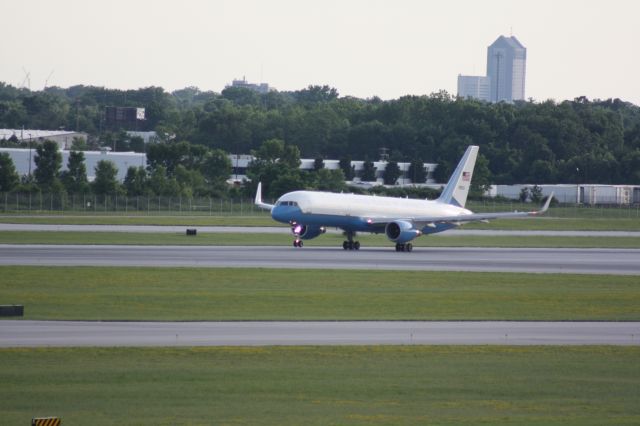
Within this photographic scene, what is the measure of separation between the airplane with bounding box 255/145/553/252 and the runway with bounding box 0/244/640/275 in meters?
1.37

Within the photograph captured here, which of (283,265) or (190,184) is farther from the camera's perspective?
(190,184)

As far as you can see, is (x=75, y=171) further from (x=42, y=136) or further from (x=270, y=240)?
(x=270, y=240)

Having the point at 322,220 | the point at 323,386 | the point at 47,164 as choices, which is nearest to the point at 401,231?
the point at 322,220

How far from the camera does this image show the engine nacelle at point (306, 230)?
6975 cm

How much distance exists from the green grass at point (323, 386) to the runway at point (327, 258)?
82.3 ft

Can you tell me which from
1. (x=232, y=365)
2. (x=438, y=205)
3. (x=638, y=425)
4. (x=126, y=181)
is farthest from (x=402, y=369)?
(x=126, y=181)

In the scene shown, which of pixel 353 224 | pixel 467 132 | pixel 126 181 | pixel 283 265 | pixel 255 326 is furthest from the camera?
pixel 467 132

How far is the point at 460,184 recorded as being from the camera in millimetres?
78188

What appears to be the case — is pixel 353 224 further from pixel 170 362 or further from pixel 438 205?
pixel 170 362

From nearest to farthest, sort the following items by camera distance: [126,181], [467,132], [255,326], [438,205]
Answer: [255,326] < [438,205] < [126,181] < [467,132]

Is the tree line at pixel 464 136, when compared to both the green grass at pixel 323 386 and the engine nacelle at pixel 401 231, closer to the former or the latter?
the engine nacelle at pixel 401 231

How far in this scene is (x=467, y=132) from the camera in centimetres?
18375

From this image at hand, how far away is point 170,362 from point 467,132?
6347 inches

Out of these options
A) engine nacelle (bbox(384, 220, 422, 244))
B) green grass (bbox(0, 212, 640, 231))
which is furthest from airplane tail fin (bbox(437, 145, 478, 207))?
green grass (bbox(0, 212, 640, 231))
